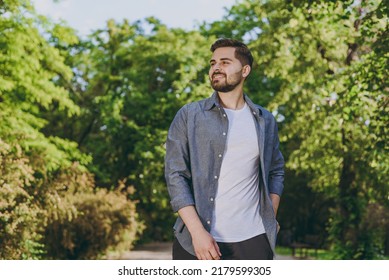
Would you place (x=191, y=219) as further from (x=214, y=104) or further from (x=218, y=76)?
(x=218, y=76)

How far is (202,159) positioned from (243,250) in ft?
1.84

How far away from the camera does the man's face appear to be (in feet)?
12.9

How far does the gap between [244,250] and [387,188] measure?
17.4m

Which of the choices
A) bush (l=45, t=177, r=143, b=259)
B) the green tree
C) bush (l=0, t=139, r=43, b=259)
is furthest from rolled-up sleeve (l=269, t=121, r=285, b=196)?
the green tree

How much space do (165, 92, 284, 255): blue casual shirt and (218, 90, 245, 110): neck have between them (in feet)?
0.16

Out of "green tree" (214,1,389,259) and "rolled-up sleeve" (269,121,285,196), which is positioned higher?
"green tree" (214,1,389,259)

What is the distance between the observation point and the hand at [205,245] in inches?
140

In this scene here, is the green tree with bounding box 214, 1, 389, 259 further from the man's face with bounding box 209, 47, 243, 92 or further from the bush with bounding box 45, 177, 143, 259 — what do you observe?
the man's face with bounding box 209, 47, 243, 92

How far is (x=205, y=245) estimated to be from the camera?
3.56 m

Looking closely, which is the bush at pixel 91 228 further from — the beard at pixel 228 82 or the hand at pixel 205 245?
the hand at pixel 205 245

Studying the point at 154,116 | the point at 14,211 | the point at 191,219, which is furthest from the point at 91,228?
the point at 191,219

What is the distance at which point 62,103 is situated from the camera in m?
20.3

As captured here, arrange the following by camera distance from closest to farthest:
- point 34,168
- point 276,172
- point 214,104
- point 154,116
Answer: point 214,104 → point 276,172 → point 34,168 → point 154,116

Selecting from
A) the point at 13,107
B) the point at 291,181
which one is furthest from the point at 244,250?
the point at 291,181
